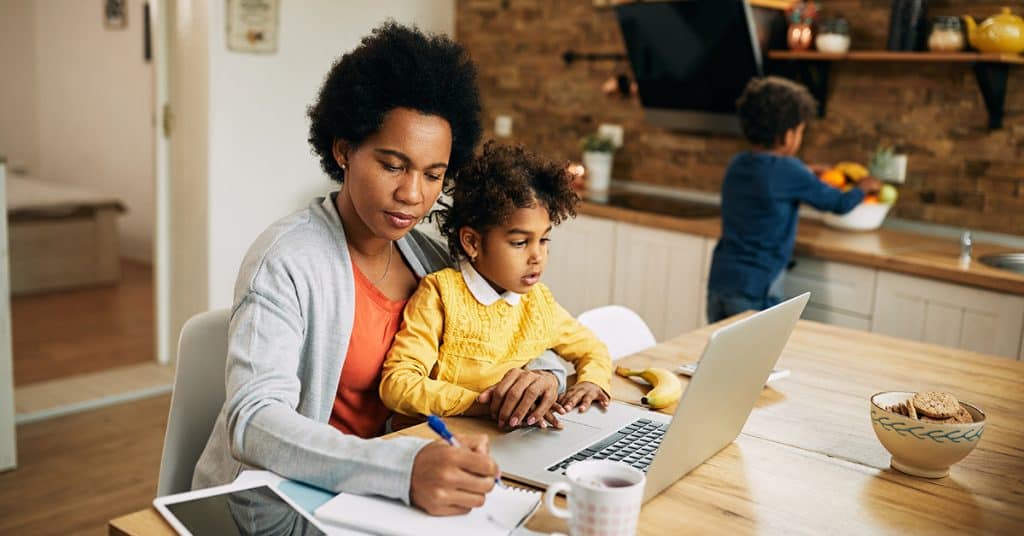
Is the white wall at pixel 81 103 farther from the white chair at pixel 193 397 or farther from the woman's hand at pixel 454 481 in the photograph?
the woman's hand at pixel 454 481

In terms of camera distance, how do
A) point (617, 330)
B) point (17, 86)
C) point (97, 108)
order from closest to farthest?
point (617, 330)
point (97, 108)
point (17, 86)

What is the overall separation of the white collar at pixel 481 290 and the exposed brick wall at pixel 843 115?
2.27 metres

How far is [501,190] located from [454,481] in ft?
1.92

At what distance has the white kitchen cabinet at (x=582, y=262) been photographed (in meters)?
3.71

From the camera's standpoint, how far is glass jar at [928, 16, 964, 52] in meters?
3.04

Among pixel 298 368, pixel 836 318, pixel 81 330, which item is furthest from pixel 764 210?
pixel 81 330

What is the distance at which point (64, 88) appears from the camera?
652 centimetres

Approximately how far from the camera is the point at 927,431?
50.9 inches

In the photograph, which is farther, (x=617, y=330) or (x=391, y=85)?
(x=617, y=330)

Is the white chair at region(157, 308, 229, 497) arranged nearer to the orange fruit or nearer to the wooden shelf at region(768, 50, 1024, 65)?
the orange fruit

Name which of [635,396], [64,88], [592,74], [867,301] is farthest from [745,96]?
[64,88]

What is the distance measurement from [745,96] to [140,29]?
423cm

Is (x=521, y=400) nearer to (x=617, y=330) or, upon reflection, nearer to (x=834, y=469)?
(x=834, y=469)

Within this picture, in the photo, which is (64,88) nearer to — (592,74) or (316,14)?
(316,14)
